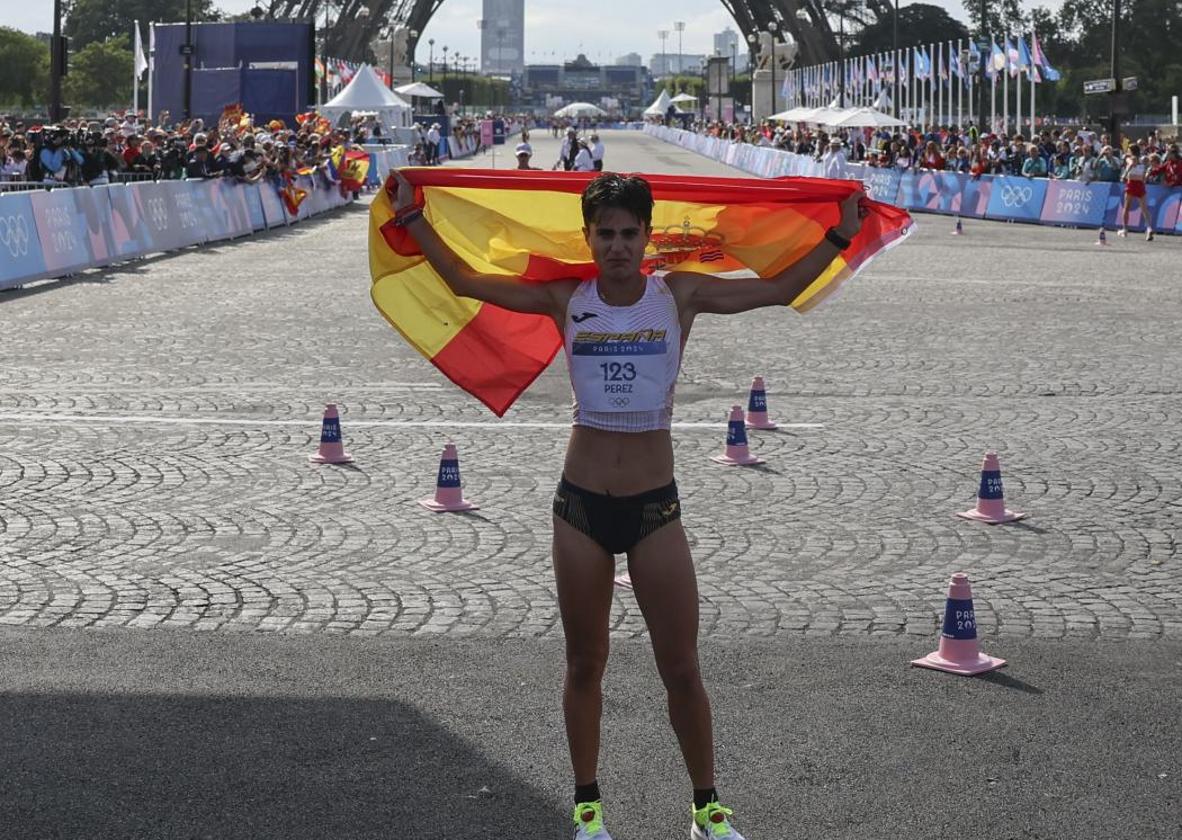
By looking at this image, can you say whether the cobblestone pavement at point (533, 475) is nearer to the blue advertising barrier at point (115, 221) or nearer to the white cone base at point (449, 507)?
the white cone base at point (449, 507)

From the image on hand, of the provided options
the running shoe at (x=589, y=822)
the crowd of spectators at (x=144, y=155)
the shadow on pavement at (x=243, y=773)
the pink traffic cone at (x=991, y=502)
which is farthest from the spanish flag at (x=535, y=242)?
the crowd of spectators at (x=144, y=155)

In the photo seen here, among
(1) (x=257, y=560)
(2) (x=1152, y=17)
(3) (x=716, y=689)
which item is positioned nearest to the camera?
(3) (x=716, y=689)

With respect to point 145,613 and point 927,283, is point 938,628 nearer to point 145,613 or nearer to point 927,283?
point 145,613

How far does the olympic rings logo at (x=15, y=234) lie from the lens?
841 inches

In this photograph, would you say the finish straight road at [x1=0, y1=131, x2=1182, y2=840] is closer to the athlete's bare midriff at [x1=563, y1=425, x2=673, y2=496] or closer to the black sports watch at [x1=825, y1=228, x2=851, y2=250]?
the athlete's bare midriff at [x1=563, y1=425, x2=673, y2=496]

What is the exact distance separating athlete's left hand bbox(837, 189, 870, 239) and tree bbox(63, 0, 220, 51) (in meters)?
Answer: 150

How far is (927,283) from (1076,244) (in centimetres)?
912

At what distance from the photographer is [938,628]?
24.8 feet

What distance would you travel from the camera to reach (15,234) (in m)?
21.8

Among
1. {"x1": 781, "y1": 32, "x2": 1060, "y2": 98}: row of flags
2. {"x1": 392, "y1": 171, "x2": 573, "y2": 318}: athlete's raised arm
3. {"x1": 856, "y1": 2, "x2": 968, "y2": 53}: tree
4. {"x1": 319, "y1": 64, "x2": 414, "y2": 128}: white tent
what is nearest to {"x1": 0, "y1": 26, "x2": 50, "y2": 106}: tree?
{"x1": 781, "y1": 32, "x2": 1060, "y2": 98}: row of flags

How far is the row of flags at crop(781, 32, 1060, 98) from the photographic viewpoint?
51.1 m

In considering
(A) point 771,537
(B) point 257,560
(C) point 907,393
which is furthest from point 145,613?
(C) point 907,393

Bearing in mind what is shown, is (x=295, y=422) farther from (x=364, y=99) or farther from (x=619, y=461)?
(x=364, y=99)

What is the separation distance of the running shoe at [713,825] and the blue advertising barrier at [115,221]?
1765cm
